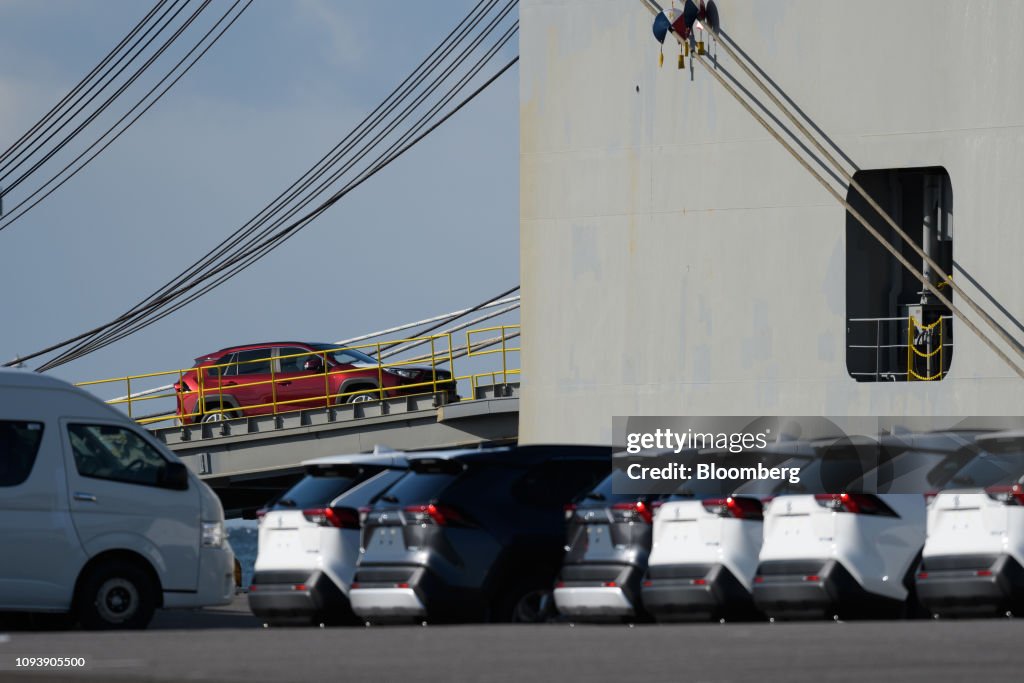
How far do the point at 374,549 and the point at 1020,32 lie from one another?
466 inches

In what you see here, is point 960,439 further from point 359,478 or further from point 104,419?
point 104,419

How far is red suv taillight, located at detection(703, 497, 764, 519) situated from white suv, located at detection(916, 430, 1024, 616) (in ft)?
4.02

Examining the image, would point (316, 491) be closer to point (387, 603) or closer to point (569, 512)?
point (387, 603)

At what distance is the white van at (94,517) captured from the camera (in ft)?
44.4

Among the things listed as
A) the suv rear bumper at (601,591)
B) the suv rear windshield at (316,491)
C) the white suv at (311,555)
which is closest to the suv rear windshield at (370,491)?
the white suv at (311,555)

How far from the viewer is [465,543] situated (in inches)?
497

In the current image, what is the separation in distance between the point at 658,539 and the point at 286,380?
56.7 ft

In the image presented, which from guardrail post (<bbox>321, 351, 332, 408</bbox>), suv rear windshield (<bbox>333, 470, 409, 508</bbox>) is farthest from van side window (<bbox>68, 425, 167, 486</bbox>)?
guardrail post (<bbox>321, 351, 332, 408</bbox>)

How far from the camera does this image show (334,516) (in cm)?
1338

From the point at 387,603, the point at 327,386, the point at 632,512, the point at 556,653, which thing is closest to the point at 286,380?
the point at 327,386

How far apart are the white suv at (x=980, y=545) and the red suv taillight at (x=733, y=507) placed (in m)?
1.22

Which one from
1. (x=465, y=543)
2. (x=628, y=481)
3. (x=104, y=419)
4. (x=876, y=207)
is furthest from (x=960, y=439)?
(x=876, y=207)

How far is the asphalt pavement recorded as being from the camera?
8.12 m

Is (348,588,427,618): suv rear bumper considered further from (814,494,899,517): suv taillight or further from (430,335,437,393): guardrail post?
(430,335,437,393): guardrail post
